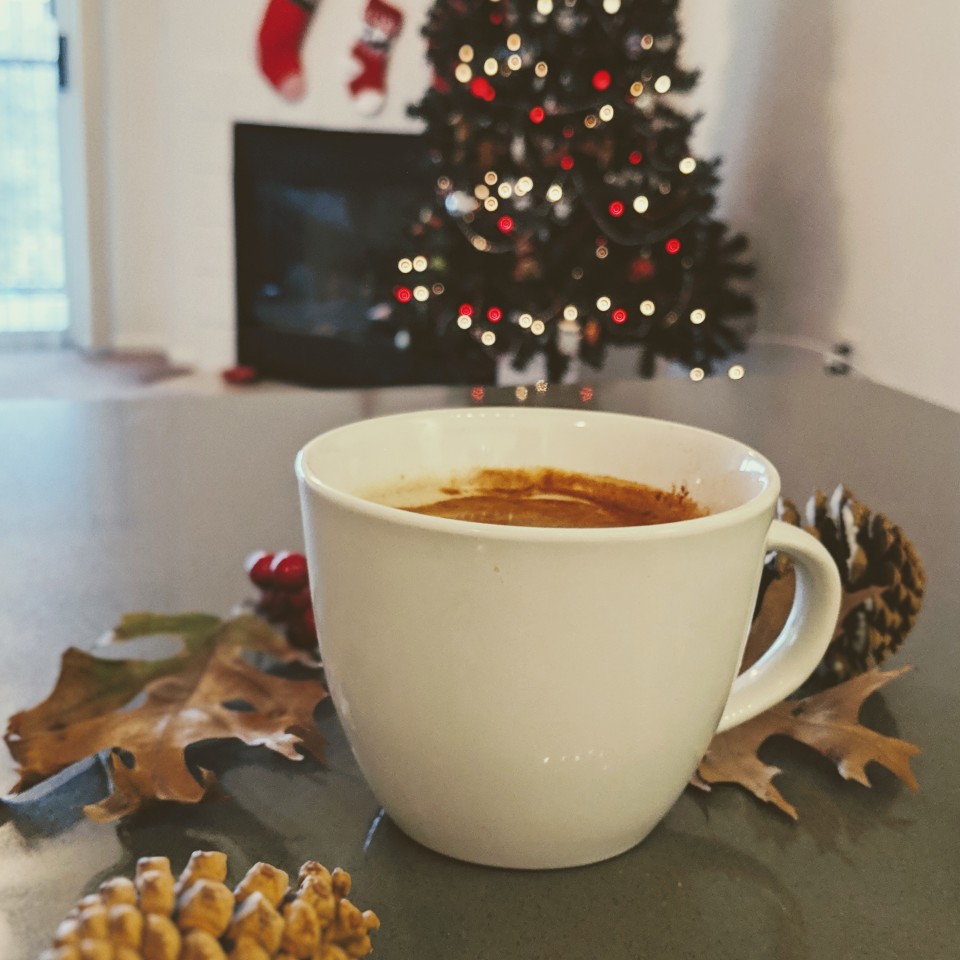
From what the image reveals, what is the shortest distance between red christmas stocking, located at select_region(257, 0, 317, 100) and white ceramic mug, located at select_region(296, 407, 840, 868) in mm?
4076

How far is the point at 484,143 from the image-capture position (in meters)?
2.58

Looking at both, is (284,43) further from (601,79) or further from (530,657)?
(530,657)

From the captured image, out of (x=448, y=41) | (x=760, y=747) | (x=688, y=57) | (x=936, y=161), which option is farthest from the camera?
(x=688, y=57)

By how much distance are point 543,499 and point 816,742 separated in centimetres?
13

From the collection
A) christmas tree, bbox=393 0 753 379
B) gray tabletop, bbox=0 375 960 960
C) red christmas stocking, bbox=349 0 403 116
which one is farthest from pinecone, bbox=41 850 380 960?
red christmas stocking, bbox=349 0 403 116

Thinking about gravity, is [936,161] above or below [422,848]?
above

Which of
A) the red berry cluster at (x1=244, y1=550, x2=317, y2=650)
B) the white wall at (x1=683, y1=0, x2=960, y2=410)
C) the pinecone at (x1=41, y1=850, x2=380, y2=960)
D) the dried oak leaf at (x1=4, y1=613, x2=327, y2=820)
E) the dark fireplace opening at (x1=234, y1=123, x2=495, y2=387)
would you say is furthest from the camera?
the dark fireplace opening at (x1=234, y1=123, x2=495, y2=387)

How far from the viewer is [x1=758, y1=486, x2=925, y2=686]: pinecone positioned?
0.39 m

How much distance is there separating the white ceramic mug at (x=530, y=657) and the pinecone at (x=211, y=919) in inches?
2.6

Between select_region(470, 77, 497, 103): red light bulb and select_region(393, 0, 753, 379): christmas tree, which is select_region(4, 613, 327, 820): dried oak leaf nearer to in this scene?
select_region(393, 0, 753, 379): christmas tree

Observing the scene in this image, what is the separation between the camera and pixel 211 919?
0.21 m

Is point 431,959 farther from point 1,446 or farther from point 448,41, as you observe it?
point 448,41

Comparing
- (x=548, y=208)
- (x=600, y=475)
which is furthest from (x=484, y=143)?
(x=600, y=475)

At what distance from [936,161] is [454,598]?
7.68ft
